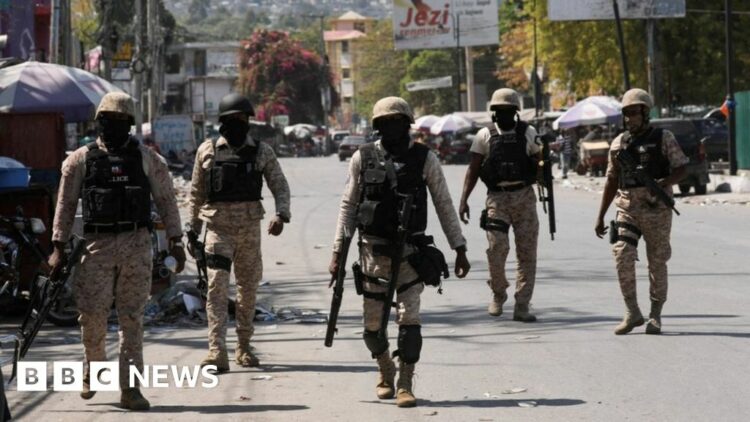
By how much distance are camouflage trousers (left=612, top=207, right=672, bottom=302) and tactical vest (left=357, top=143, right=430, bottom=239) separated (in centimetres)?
306

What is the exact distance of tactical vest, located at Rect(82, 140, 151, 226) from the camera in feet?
28.1

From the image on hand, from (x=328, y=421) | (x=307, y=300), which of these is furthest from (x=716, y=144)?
(x=328, y=421)

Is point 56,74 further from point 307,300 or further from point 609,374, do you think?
point 609,374

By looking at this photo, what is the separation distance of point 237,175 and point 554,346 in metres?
2.63

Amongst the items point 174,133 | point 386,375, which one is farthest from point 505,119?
point 174,133

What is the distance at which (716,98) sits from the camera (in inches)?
2037

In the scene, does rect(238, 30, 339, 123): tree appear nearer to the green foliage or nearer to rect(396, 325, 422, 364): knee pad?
the green foliage

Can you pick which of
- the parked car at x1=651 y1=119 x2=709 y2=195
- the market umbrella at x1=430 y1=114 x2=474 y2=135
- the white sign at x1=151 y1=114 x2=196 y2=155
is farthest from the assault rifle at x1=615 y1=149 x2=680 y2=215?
the market umbrella at x1=430 y1=114 x2=474 y2=135

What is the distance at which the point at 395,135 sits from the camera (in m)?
8.42

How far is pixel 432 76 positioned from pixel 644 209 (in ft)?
355

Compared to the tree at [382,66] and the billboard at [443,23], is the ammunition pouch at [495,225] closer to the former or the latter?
the billboard at [443,23]

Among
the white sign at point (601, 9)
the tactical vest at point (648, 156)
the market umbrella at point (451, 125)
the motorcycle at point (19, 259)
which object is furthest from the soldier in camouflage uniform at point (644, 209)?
the market umbrella at point (451, 125)

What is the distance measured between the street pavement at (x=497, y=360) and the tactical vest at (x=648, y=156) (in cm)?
119

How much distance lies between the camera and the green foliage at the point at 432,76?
367ft
